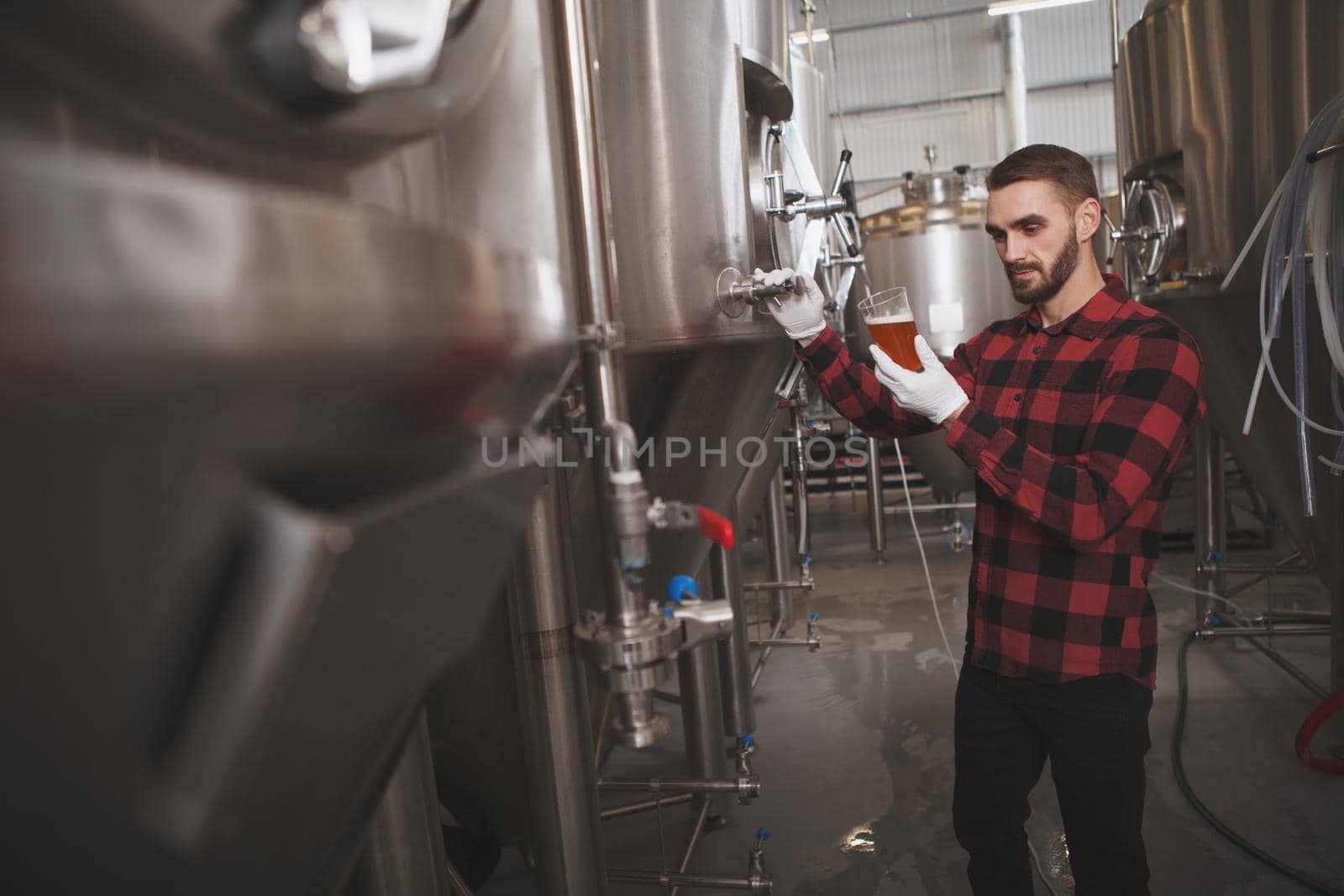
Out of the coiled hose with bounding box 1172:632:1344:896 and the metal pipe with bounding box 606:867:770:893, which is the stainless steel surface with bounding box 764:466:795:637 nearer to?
the coiled hose with bounding box 1172:632:1344:896

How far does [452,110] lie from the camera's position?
0.53 m

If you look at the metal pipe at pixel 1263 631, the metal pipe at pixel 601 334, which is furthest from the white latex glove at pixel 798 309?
the metal pipe at pixel 1263 631

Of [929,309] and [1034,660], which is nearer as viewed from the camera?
[1034,660]

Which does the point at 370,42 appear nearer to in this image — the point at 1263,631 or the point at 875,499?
the point at 1263,631

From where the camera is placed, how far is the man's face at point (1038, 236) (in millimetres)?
1296

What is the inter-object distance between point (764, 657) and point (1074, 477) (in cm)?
196

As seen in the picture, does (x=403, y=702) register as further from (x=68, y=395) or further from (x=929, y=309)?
(x=929, y=309)

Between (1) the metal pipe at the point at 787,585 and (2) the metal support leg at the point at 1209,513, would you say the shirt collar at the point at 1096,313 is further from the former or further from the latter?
(2) the metal support leg at the point at 1209,513

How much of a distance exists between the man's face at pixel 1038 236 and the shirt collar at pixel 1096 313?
0.05m

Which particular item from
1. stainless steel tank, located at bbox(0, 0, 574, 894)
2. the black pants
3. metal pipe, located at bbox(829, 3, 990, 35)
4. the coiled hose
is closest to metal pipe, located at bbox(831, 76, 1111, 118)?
metal pipe, located at bbox(829, 3, 990, 35)

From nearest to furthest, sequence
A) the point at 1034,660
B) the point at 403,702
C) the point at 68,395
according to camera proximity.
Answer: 1. the point at 68,395
2. the point at 403,702
3. the point at 1034,660

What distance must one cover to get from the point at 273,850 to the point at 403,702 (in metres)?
0.10

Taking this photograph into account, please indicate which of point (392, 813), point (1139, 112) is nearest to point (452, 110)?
point (392, 813)

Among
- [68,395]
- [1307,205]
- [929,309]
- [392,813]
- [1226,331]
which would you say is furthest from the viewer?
[929,309]
